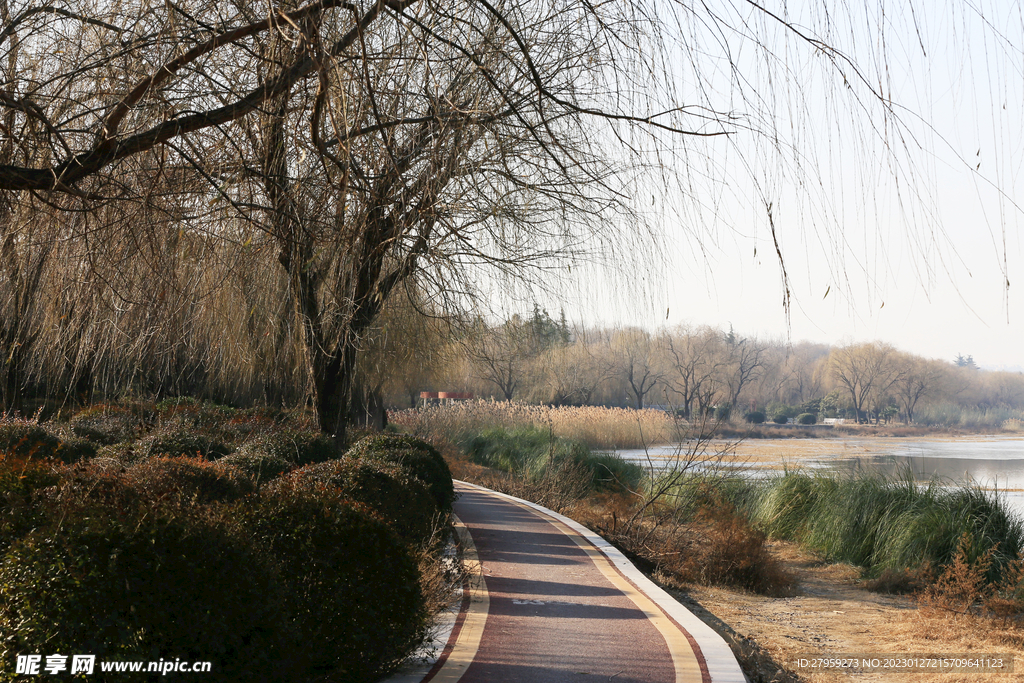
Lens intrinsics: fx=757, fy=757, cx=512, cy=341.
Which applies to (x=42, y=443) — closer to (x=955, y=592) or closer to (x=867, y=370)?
(x=955, y=592)

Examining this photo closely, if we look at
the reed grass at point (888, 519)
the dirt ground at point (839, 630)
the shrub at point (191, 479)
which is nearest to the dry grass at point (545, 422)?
the reed grass at point (888, 519)

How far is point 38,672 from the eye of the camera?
115 inches

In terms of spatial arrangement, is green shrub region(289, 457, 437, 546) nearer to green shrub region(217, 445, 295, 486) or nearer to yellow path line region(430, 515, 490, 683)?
yellow path line region(430, 515, 490, 683)

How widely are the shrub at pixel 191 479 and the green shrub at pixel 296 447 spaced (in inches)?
105

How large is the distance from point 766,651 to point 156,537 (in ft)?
18.0

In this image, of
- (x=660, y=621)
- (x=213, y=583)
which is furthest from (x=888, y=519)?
(x=213, y=583)

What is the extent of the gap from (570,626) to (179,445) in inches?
227

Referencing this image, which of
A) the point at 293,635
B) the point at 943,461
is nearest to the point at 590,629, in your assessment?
the point at 293,635

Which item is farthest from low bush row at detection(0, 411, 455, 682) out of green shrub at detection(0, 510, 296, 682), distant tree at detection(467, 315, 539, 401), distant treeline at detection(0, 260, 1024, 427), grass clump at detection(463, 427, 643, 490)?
grass clump at detection(463, 427, 643, 490)

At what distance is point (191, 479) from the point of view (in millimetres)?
5738

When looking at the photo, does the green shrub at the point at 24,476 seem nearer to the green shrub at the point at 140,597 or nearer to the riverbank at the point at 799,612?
the green shrub at the point at 140,597

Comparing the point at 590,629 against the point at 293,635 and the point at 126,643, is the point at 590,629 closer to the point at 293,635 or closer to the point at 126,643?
the point at 293,635

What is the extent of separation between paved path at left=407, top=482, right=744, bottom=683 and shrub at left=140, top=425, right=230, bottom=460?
11.8ft

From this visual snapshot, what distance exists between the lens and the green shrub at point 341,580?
13.7ft
